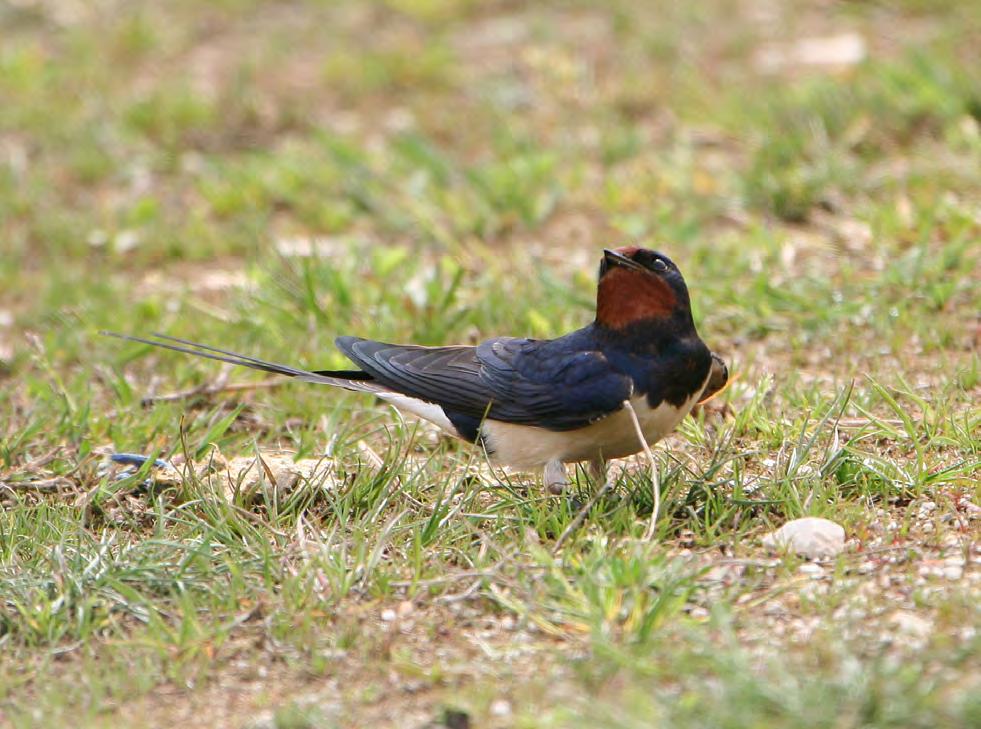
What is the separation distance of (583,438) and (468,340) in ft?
5.15

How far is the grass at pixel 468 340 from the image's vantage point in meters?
3.39

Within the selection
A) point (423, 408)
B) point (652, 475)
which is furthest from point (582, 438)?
point (423, 408)

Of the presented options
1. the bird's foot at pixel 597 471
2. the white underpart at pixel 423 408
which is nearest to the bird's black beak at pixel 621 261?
the bird's foot at pixel 597 471

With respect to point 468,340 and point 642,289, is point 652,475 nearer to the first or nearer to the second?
point 642,289

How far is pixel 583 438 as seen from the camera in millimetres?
4281

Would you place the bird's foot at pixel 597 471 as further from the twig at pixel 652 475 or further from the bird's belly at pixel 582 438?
the twig at pixel 652 475

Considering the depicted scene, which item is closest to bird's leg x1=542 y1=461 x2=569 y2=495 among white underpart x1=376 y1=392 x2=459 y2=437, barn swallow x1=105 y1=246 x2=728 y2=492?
barn swallow x1=105 y1=246 x2=728 y2=492

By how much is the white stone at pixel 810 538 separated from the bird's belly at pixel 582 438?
51 centimetres

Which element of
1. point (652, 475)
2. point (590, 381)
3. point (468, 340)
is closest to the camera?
point (652, 475)

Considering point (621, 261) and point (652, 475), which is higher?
point (621, 261)

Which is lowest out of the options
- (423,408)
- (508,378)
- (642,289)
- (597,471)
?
(597,471)

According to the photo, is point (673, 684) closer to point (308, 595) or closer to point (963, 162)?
point (308, 595)

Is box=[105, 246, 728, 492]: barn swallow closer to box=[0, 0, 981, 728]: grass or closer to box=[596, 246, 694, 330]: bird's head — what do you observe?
box=[596, 246, 694, 330]: bird's head

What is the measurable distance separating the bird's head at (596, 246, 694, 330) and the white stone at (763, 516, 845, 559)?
73cm
